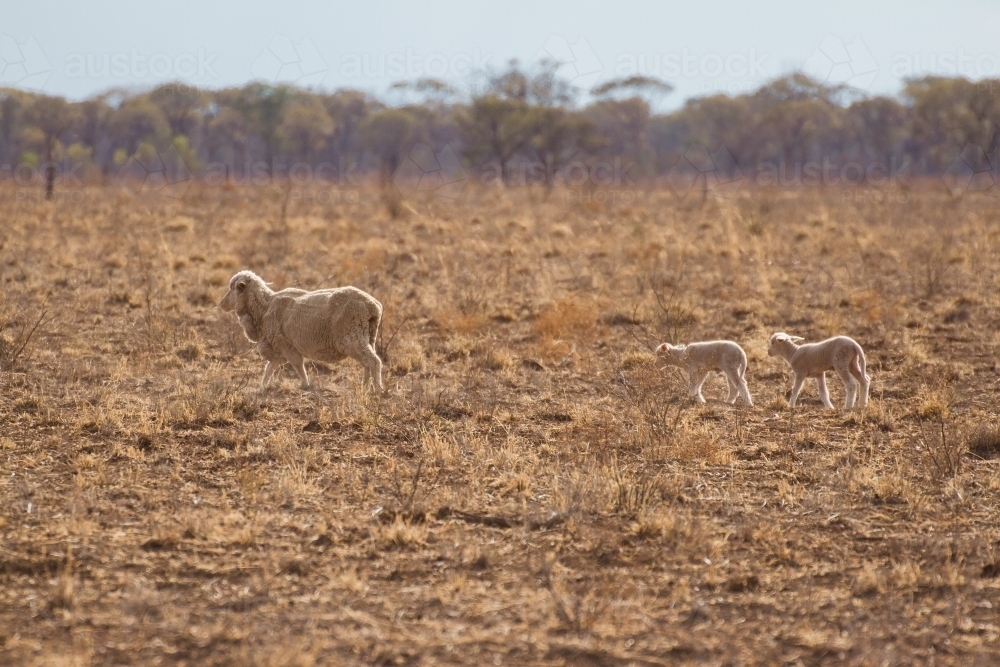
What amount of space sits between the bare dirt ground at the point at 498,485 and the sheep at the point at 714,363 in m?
0.22

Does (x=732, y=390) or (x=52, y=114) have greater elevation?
(x=52, y=114)

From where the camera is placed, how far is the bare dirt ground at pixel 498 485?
4.39 metres

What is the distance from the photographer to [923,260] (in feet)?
47.6

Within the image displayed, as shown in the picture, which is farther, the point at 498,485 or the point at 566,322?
the point at 566,322

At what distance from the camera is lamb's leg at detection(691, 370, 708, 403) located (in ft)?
26.8

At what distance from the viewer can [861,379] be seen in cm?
786

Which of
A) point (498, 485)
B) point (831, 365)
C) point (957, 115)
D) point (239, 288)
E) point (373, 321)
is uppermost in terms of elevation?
point (957, 115)

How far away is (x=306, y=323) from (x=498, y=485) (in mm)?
2554

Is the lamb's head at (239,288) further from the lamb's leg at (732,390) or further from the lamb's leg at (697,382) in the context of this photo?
the lamb's leg at (732,390)

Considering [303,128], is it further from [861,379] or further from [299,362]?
[861,379]

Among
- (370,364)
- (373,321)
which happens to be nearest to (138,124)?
(373,321)

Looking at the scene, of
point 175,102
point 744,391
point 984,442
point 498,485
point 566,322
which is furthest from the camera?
point 175,102

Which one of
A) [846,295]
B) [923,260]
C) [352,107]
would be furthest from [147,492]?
[352,107]

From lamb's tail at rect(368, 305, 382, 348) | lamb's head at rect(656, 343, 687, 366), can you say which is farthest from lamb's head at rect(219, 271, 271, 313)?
lamb's head at rect(656, 343, 687, 366)
